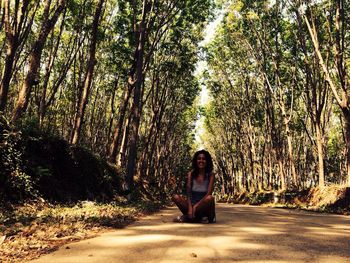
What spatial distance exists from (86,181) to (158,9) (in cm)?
924

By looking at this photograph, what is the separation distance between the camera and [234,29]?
24.7 metres

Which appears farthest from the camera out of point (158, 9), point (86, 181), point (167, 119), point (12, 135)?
point (167, 119)

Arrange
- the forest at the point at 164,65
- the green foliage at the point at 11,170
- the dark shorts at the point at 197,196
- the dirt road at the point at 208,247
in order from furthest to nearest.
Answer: the forest at the point at 164,65
the green foliage at the point at 11,170
the dark shorts at the point at 197,196
the dirt road at the point at 208,247

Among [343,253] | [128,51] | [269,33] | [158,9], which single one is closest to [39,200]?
[343,253]

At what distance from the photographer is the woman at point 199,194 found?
23.8 feet

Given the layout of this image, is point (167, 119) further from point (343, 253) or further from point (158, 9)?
point (343, 253)

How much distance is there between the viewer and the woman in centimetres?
727

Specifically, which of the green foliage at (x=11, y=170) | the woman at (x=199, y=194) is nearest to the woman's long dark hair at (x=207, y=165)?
the woman at (x=199, y=194)

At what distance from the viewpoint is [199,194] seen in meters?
7.61

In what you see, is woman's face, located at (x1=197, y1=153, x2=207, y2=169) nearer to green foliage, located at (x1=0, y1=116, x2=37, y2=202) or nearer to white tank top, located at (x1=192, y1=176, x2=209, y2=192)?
white tank top, located at (x1=192, y1=176, x2=209, y2=192)

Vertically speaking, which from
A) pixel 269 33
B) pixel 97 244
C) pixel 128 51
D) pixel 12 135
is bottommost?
pixel 97 244

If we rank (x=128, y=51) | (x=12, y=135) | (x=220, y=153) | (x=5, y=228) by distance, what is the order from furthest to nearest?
(x=220, y=153) < (x=128, y=51) < (x=12, y=135) < (x=5, y=228)

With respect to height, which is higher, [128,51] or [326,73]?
[128,51]

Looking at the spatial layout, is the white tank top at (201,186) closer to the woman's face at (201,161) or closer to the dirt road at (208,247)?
the woman's face at (201,161)
